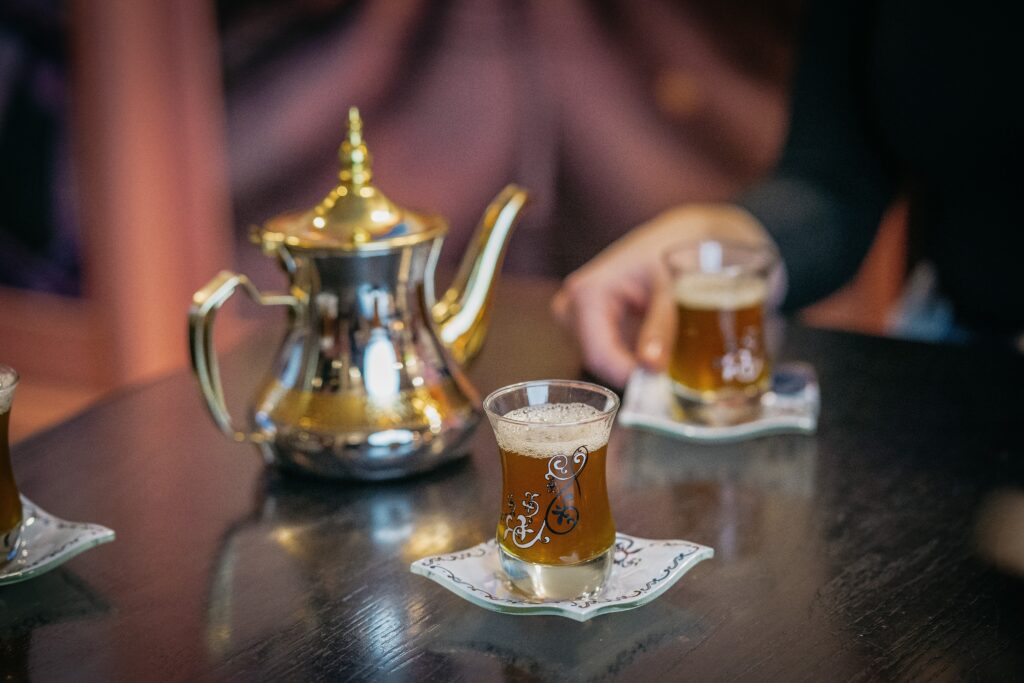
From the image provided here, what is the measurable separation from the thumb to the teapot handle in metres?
0.42

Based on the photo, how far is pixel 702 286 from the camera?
1.17 m

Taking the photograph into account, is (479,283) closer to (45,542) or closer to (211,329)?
(211,329)

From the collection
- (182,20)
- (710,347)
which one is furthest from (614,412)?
(182,20)

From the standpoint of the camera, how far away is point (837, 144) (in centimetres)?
179

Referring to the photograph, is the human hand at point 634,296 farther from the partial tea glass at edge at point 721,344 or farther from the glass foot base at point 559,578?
the glass foot base at point 559,578

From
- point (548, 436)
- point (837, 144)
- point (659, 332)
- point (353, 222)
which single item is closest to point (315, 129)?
point (837, 144)

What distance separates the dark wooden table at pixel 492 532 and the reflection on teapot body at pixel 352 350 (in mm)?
45

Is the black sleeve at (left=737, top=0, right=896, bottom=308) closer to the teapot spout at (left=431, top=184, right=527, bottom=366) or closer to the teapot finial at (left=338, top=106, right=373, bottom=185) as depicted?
the teapot spout at (left=431, top=184, right=527, bottom=366)

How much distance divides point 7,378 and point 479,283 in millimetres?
434

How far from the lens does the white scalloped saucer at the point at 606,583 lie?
724mm

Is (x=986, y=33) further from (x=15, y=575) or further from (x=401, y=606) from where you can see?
(x=15, y=575)

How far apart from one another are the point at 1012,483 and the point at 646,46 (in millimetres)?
2239

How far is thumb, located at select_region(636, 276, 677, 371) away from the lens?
48.6 inches

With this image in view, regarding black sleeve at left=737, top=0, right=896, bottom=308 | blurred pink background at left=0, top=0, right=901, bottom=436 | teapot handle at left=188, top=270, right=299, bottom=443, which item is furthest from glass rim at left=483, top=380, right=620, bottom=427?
blurred pink background at left=0, top=0, right=901, bottom=436
